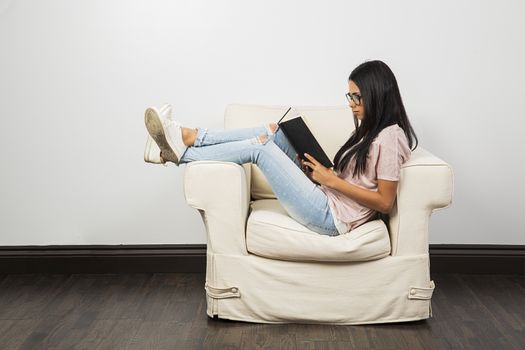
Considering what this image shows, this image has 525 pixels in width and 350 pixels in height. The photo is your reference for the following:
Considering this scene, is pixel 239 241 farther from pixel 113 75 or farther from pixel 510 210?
pixel 510 210

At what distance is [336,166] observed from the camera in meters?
2.90

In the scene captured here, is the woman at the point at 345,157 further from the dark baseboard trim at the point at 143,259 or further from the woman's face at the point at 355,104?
the dark baseboard trim at the point at 143,259

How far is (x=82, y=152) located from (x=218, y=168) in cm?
105

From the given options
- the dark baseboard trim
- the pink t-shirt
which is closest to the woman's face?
the pink t-shirt

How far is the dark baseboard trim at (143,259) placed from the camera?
3.55 meters

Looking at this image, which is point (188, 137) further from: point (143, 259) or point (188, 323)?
point (143, 259)

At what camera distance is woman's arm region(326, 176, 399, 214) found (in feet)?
8.90

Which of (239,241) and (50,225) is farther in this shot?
(50,225)

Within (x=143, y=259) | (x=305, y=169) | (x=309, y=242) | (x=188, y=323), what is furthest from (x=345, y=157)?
(x=143, y=259)

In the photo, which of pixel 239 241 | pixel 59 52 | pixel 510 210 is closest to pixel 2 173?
pixel 59 52

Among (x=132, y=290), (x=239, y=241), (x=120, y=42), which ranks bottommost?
(x=132, y=290)

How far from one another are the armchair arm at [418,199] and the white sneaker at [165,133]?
2.87ft

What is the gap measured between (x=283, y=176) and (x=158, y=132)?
1.67 feet

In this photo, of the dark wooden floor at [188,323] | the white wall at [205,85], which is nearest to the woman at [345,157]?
the dark wooden floor at [188,323]
